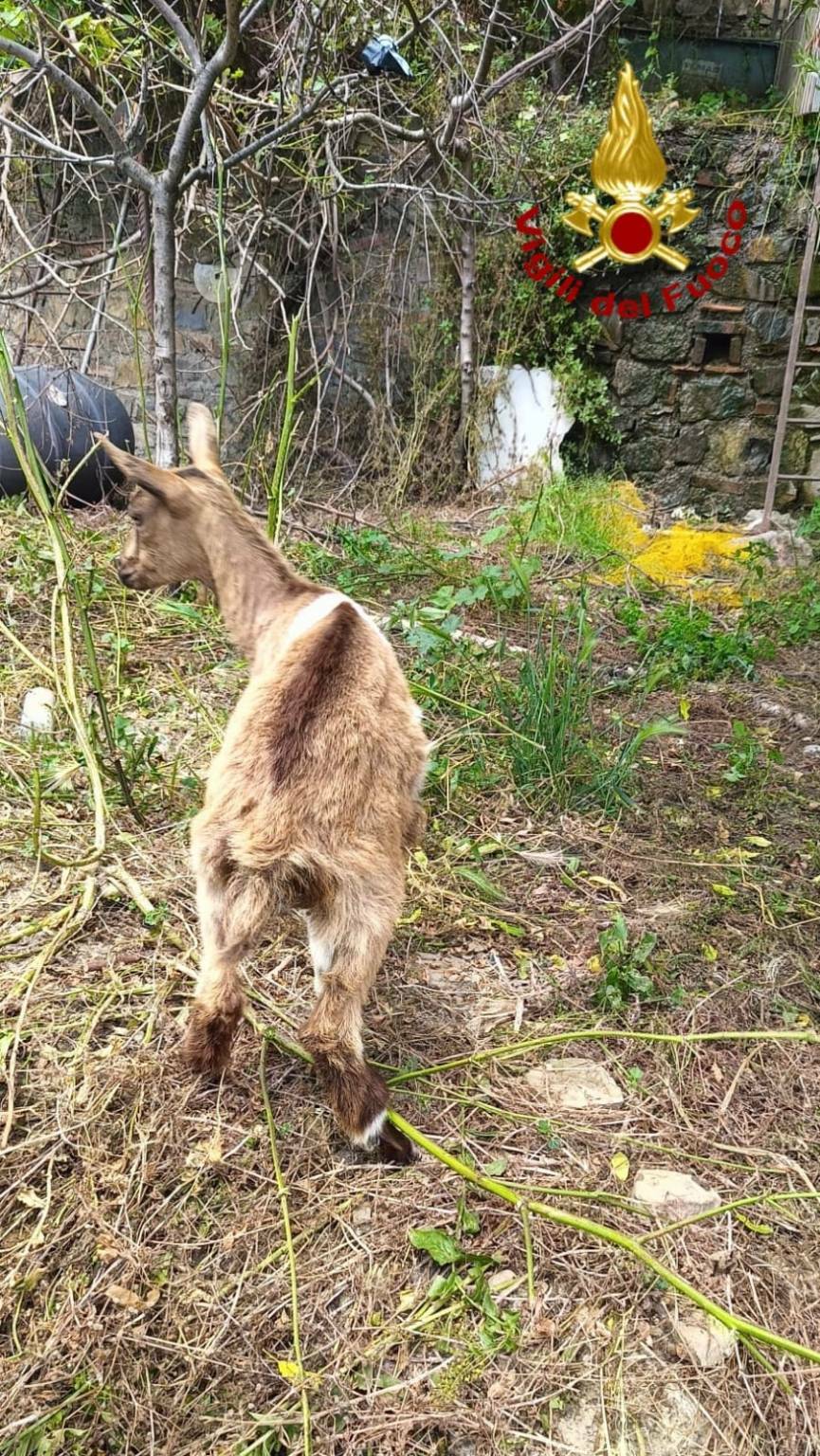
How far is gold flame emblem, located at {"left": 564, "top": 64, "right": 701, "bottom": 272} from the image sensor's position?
6906mm

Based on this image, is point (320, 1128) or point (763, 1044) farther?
point (763, 1044)

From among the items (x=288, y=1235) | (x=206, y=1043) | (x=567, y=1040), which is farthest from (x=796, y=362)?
(x=288, y=1235)

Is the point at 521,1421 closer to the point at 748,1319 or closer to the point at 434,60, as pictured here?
the point at 748,1319

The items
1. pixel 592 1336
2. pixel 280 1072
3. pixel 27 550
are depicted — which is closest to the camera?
pixel 592 1336

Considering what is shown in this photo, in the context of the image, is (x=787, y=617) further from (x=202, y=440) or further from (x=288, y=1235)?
(x=288, y=1235)

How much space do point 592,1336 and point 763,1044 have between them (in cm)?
101

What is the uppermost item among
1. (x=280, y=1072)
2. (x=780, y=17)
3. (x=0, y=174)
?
(x=780, y=17)

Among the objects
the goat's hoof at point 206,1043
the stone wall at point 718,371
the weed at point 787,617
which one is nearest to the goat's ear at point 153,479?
the goat's hoof at point 206,1043

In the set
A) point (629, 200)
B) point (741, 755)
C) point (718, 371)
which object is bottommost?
point (741, 755)

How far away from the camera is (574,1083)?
2529 mm

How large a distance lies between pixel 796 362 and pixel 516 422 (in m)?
2.03

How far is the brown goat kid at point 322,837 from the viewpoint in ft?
6.71

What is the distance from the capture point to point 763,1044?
2.69 m

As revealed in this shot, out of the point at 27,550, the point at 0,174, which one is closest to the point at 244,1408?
the point at 27,550
